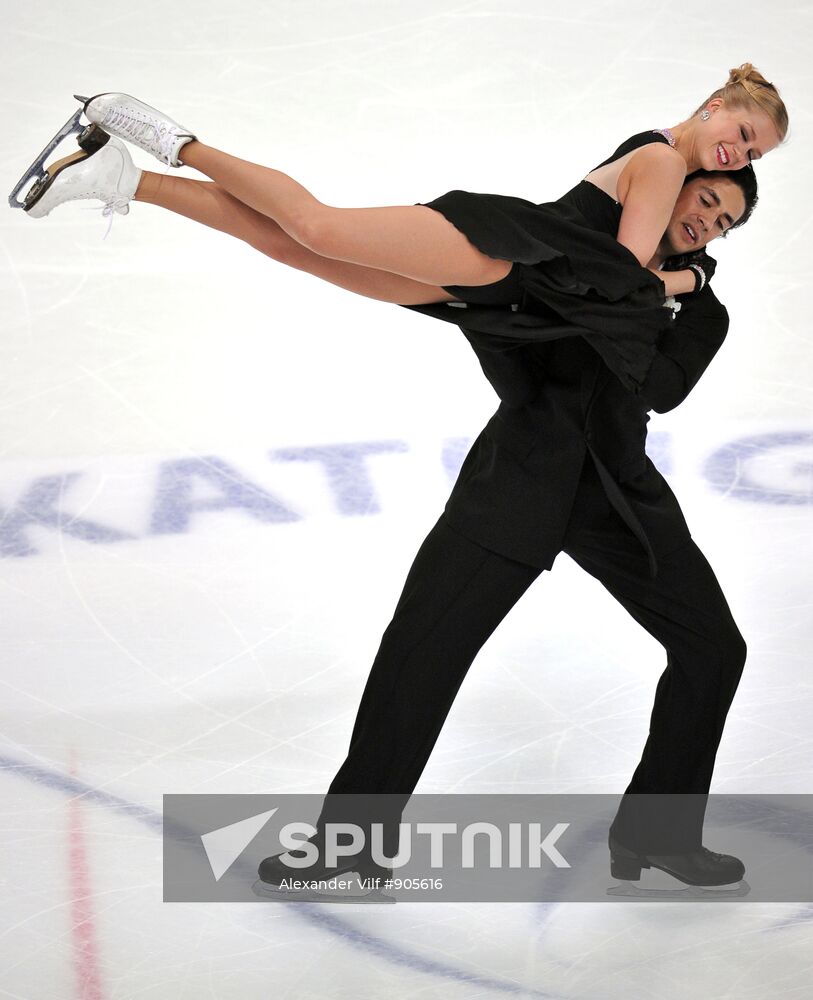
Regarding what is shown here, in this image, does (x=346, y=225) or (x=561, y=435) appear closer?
(x=346, y=225)

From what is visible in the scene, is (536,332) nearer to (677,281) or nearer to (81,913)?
(677,281)

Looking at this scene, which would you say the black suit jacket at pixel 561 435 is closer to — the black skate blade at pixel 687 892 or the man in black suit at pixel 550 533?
the man in black suit at pixel 550 533

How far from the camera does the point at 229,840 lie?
3.09 meters

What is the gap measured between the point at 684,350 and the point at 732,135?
1.38ft

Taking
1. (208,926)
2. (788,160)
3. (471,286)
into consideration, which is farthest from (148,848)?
(788,160)

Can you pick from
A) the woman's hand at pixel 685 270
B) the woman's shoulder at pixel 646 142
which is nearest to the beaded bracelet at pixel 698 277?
the woman's hand at pixel 685 270

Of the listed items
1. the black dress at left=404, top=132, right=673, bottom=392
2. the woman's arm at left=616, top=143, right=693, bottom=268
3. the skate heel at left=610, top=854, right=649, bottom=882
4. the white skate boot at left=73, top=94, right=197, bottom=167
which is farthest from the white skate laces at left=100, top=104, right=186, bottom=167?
the skate heel at left=610, top=854, right=649, bottom=882

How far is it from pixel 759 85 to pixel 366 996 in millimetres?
1867

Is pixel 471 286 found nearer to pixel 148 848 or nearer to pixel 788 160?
pixel 148 848

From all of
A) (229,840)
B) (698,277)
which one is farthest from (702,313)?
(229,840)

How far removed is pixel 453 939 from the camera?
2674 millimetres

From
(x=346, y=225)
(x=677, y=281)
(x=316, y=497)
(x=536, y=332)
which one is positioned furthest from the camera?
(x=316, y=497)

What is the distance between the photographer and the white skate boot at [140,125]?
2.47 metres

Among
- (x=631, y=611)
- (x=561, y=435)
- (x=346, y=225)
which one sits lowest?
(x=631, y=611)
